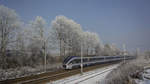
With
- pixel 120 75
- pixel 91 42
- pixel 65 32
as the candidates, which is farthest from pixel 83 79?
pixel 91 42

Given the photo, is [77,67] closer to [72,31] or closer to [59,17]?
[72,31]

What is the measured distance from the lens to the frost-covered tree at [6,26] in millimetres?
21125

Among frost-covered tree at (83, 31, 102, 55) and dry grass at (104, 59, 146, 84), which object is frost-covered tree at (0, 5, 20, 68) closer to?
dry grass at (104, 59, 146, 84)

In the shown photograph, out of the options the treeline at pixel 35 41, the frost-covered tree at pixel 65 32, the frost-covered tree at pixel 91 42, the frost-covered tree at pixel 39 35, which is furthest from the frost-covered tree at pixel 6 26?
the frost-covered tree at pixel 91 42

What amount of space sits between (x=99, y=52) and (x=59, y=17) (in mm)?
31560

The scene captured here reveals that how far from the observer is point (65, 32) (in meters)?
34.2

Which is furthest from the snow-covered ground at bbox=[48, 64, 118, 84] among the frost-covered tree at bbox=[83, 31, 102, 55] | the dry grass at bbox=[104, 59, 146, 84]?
the frost-covered tree at bbox=[83, 31, 102, 55]

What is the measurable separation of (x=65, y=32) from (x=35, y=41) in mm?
8902

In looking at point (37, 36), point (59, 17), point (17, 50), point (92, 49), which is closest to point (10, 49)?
point (17, 50)

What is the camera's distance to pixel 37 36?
2927 centimetres

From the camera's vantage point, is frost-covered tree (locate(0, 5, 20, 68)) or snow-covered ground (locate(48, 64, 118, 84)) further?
frost-covered tree (locate(0, 5, 20, 68))

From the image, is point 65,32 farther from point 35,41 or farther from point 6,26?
point 6,26

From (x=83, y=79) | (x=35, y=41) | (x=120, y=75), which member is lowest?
(x=83, y=79)

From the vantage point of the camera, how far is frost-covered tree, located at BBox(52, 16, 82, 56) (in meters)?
33.1
